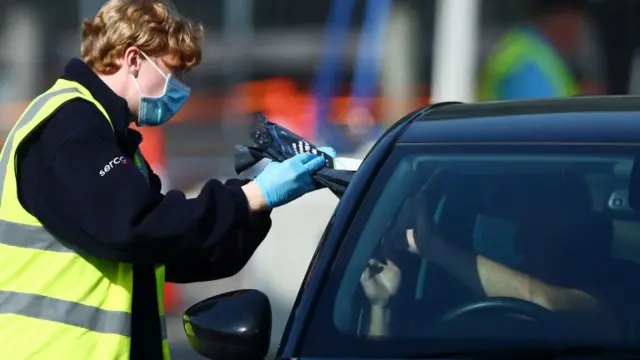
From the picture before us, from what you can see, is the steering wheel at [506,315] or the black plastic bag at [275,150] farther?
the black plastic bag at [275,150]

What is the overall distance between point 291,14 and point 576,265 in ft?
16.8

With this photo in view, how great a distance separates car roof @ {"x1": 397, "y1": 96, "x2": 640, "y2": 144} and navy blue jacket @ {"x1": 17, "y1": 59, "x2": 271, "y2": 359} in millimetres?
507

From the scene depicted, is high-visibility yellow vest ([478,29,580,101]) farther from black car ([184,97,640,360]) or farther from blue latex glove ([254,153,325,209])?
black car ([184,97,640,360])

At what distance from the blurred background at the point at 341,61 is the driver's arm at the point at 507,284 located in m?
4.68

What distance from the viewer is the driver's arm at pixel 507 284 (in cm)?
297

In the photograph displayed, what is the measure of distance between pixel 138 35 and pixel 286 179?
0.51m

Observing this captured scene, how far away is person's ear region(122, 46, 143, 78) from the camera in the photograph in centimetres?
355

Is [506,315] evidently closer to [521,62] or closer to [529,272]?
[529,272]

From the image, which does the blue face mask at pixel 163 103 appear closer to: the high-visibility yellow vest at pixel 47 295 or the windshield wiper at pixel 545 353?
the high-visibility yellow vest at pixel 47 295

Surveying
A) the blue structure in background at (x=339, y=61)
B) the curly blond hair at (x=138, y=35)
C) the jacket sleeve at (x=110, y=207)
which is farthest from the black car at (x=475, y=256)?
the blue structure in background at (x=339, y=61)

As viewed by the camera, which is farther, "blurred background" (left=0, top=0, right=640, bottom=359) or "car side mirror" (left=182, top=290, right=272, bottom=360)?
"blurred background" (left=0, top=0, right=640, bottom=359)

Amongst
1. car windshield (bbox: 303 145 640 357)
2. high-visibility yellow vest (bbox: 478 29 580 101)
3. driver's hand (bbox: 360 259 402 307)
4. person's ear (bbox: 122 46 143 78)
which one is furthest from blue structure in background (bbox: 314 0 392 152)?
driver's hand (bbox: 360 259 402 307)

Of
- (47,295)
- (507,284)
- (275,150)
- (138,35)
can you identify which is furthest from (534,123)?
(47,295)

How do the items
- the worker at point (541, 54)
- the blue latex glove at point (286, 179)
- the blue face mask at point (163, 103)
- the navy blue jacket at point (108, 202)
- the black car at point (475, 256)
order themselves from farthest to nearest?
the worker at point (541, 54) < the blue face mask at point (163, 103) < the blue latex glove at point (286, 179) < the navy blue jacket at point (108, 202) < the black car at point (475, 256)
